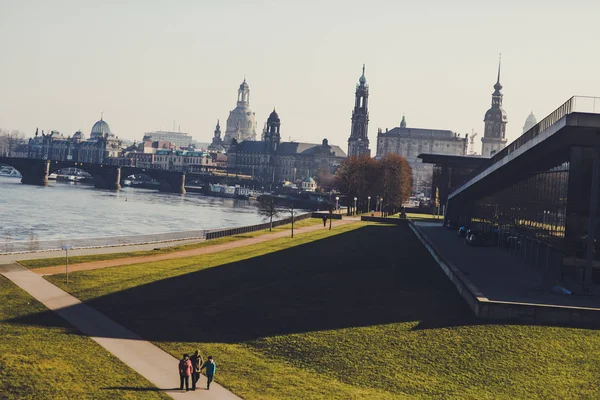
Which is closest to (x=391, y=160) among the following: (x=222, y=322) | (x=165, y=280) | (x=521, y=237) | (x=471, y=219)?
(x=471, y=219)

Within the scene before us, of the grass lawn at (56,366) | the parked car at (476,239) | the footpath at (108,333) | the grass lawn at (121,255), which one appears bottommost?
the grass lawn at (56,366)

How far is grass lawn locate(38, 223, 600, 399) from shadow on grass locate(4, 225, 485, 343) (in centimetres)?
7

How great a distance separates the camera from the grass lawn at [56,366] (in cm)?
2452

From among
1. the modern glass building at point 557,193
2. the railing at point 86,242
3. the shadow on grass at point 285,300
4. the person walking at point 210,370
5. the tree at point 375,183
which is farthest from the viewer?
→ the tree at point 375,183

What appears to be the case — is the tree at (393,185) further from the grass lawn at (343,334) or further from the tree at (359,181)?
the grass lawn at (343,334)

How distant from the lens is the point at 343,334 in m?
31.3

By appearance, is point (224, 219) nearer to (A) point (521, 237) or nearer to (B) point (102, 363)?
(A) point (521, 237)

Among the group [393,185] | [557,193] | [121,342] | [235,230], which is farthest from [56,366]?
[393,185]

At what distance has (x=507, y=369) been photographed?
27234mm

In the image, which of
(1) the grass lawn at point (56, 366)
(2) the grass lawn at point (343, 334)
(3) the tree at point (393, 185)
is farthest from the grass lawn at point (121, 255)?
(3) the tree at point (393, 185)

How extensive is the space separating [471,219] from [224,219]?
5622 cm

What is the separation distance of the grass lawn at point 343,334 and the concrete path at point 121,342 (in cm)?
73

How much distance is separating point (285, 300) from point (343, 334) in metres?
6.78

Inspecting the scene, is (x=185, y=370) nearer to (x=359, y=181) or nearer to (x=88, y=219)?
(x=88, y=219)
